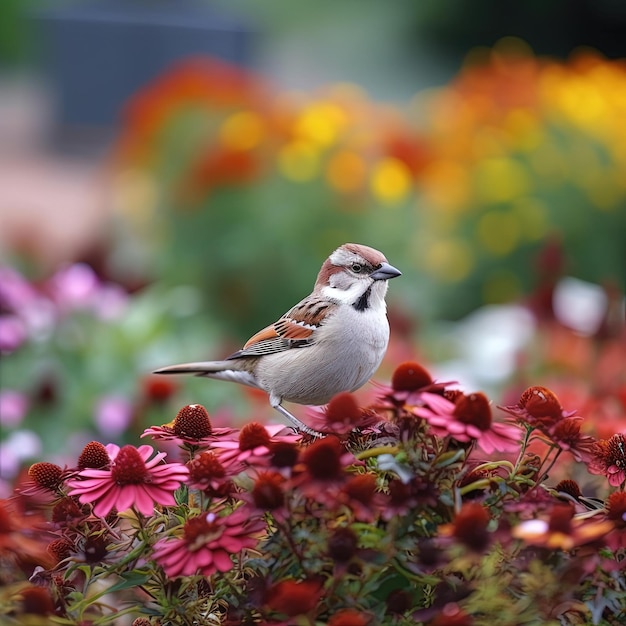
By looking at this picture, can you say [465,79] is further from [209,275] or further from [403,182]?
[209,275]

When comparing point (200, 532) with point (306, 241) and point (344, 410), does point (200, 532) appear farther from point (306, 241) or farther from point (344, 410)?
point (306, 241)

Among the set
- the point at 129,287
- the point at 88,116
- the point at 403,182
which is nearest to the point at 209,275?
the point at 129,287

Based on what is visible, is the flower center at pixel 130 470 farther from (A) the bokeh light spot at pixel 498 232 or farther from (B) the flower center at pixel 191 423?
(A) the bokeh light spot at pixel 498 232

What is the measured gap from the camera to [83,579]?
1902 millimetres

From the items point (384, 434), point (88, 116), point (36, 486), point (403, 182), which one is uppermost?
point (384, 434)

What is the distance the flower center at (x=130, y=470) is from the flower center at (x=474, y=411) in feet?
1.69

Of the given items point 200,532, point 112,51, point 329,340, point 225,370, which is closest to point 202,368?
point 225,370

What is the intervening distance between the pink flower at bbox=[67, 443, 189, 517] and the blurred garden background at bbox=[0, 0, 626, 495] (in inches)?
50.9

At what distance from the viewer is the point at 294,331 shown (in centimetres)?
250

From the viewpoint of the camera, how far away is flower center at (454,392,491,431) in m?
1.70

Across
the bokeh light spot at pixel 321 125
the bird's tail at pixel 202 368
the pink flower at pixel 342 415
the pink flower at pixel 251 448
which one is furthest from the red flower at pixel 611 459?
the bokeh light spot at pixel 321 125

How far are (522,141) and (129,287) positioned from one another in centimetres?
314

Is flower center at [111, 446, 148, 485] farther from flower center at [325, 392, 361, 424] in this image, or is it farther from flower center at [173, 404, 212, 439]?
flower center at [325, 392, 361, 424]

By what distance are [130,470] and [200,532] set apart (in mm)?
189
